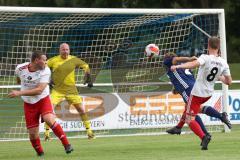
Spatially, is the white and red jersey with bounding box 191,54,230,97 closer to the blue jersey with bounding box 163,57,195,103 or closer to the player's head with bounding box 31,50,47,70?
the blue jersey with bounding box 163,57,195,103

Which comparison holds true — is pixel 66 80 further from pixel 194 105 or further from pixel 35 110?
pixel 194 105

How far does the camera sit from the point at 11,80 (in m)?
19.7

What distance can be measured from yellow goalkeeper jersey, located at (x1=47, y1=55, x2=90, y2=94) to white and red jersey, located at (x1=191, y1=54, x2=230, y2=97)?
171 inches

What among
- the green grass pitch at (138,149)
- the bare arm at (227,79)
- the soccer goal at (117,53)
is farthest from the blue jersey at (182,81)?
the soccer goal at (117,53)

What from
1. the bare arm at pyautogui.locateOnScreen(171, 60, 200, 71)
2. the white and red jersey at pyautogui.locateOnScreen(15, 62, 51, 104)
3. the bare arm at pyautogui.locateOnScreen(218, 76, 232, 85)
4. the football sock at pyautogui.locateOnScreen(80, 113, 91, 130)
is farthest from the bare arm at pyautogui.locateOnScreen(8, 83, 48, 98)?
the football sock at pyautogui.locateOnScreen(80, 113, 91, 130)

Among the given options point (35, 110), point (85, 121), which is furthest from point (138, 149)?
point (85, 121)

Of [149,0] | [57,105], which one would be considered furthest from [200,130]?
[149,0]

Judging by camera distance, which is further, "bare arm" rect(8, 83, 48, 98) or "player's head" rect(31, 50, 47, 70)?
"player's head" rect(31, 50, 47, 70)

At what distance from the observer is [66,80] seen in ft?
59.6

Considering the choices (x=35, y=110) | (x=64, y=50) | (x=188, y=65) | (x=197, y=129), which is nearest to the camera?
(x=188, y=65)

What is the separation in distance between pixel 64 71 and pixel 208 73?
15.7 ft

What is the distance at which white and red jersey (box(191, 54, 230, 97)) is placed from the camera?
14062mm

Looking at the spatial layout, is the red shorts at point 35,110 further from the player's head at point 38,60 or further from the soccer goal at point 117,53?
the soccer goal at point 117,53

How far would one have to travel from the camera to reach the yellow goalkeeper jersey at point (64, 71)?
59.2 ft
